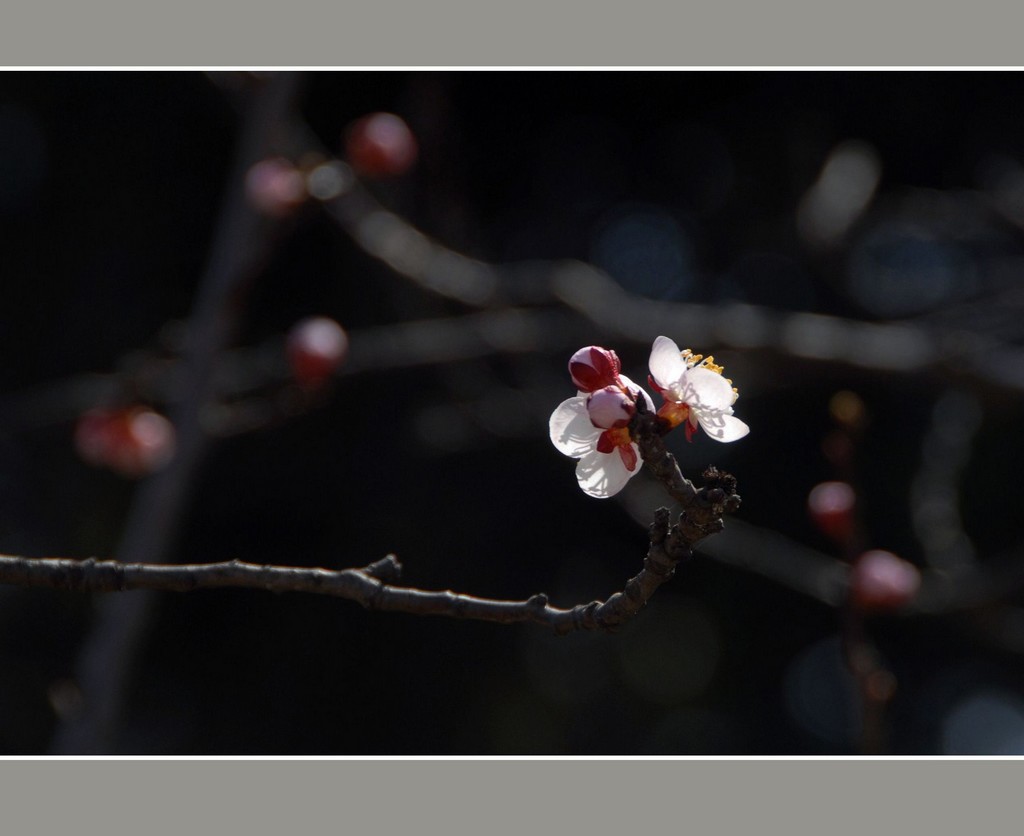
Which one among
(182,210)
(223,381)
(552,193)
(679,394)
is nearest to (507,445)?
(552,193)

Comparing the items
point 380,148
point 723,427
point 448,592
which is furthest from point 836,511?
point 380,148

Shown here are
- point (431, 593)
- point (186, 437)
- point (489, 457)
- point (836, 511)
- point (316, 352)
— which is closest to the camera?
point (431, 593)

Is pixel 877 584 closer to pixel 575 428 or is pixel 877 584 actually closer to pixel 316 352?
pixel 575 428

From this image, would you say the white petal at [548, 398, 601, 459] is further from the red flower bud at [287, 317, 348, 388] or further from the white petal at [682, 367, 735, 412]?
the red flower bud at [287, 317, 348, 388]

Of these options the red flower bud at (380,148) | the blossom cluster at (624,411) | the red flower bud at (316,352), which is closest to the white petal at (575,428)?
the blossom cluster at (624,411)

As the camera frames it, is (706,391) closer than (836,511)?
Yes

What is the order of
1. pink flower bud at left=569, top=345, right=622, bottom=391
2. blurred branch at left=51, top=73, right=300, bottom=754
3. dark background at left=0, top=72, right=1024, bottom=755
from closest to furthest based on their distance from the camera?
pink flower bud at left=569, top=345, right=622, bottom=391
blurred branch at left=51, top=73, right=300, bottom=754
dark background at left=0, top=72, right=1024, bottom=755

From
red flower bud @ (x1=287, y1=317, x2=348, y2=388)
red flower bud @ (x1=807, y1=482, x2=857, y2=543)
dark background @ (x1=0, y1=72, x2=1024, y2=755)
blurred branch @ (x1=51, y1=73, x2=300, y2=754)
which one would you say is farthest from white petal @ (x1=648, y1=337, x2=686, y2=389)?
dark background @ (x1=0, y1=72, x2=1024, y2=755)

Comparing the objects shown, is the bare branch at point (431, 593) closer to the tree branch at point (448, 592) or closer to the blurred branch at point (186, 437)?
the tree branch at point (448, 592)
